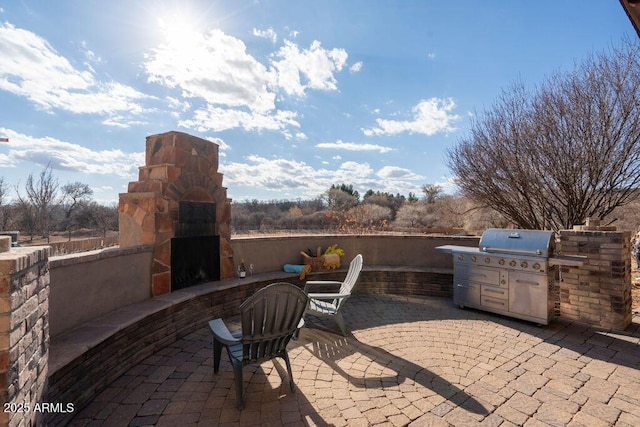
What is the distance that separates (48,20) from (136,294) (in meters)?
3.71

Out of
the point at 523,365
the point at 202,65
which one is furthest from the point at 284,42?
the point at 523,365

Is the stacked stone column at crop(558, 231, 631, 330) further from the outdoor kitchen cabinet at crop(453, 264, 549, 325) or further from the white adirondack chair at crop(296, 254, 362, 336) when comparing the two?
the white adirondack chair at crop(296, 254, 362, 336)

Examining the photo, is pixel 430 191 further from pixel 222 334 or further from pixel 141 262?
pixel 222 334

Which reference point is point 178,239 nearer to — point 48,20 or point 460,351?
point 48,20

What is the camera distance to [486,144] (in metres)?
6.88

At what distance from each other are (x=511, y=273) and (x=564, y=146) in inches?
145

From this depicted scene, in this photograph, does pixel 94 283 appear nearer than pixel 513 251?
Yes

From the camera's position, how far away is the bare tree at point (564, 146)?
5383 millimetres

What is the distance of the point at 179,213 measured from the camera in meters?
3.69

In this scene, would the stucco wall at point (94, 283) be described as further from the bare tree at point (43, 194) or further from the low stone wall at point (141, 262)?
the bare tree at point (43, 194)

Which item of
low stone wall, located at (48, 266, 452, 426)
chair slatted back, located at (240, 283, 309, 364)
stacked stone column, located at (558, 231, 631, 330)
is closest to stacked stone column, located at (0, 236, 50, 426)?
low stone wall, located at (48, 266, 452, 426)

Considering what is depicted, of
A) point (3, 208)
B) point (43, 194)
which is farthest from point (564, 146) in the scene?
point (3, 208)

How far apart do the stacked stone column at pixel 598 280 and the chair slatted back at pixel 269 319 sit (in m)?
3.69

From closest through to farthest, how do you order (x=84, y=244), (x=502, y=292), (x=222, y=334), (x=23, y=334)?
(x=23, y=334)
(x=222, y=334)
(x=502, y=292)
(x=84, y=244)
